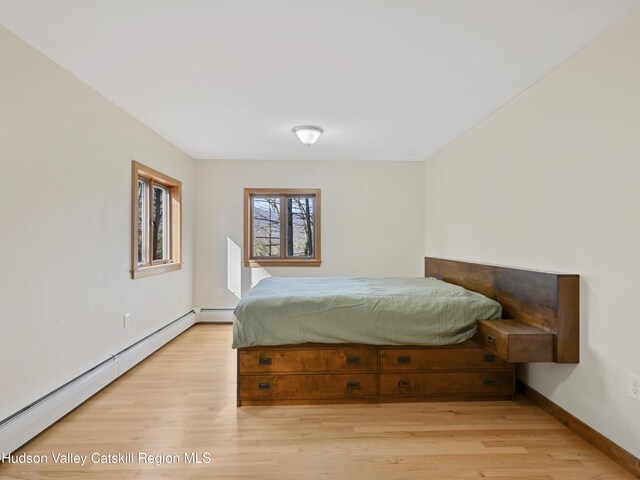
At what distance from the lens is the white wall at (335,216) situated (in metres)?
4.67

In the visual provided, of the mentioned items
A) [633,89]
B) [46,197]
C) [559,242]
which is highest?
[633,89]

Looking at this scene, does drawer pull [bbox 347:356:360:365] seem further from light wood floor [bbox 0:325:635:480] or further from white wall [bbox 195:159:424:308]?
white wall [bbox 195:159:424:308]

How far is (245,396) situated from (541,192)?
8.21 feet

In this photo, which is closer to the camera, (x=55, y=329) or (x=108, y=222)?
(x=55, y=329)

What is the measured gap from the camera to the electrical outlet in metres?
1.66

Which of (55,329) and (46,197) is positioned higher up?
(46,197)

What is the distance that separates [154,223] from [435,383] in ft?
10.8

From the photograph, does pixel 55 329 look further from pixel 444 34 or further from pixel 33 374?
pixel 444 34

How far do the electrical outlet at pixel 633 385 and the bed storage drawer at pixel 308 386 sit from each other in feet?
4.54

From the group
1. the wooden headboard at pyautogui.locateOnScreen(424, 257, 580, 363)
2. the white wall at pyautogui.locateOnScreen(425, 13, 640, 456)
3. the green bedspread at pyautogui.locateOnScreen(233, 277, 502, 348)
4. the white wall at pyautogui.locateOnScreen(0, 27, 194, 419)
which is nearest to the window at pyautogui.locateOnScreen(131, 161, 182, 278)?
the white wall at pyautogui.locateOnScreen(0, 27, 194, 419)

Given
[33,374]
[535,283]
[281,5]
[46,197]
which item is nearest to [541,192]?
[535,283]

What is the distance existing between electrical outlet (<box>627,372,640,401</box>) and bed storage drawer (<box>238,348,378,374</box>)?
137cm

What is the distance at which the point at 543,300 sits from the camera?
83.6 inches

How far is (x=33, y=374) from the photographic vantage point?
1.98 metres
